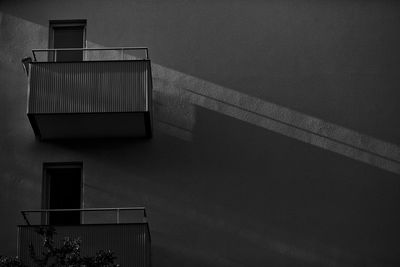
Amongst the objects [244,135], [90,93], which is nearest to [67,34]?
[90,93]

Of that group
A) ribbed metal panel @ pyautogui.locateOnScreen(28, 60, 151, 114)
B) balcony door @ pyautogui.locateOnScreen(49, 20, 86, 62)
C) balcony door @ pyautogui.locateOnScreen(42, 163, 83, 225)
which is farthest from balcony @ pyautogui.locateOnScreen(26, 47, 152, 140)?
balcony door @ pyautogui.locateOnScreen(49, 20, 86, 62)

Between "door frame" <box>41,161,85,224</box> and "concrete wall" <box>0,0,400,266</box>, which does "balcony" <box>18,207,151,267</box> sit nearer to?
"concrete wall" <box>0,0,400,266</box>

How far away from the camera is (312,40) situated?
23.2m

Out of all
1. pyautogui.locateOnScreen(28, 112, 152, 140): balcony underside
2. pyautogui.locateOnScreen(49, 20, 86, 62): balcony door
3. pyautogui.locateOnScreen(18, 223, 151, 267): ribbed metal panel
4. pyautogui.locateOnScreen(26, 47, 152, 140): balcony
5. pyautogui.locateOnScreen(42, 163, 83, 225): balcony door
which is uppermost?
pyautogui.locateOnScreen(49, 20, 86, 62): balcony door

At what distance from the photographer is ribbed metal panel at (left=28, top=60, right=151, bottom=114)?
68.6 ft

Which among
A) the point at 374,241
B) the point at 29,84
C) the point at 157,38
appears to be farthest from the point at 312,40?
the point at 29,84

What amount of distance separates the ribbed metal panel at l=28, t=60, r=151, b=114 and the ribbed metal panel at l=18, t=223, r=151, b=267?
2.83 meters

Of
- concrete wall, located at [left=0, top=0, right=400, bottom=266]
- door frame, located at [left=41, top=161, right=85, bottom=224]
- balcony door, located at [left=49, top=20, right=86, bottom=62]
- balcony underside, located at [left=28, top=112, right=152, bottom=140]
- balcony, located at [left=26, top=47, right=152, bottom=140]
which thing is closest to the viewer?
balcony, located at [left=26, top=47, right=152, bottom=140]

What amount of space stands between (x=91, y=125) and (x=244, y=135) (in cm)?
380

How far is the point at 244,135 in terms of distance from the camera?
2227cm

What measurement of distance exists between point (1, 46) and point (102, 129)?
368cm

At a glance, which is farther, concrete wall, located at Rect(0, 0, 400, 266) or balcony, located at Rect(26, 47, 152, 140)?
concrete wall, located at Rect(0, 0, 400, 266)

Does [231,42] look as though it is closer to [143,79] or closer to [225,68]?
[225,68]

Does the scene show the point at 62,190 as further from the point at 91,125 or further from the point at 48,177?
the point at 91,125
